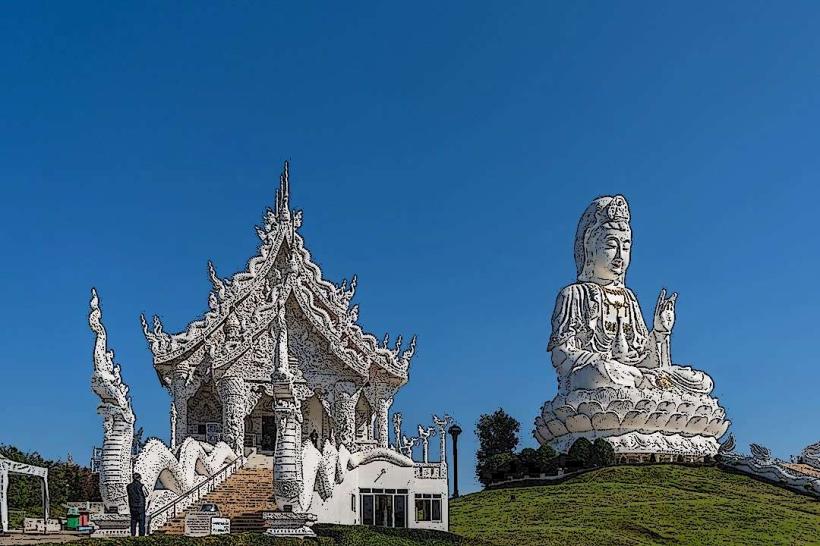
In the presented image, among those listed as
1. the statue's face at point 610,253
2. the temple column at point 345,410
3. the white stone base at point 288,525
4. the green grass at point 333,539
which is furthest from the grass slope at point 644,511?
the statue's face at point 610,253

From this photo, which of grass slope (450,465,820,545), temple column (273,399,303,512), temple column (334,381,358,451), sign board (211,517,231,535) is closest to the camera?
temple column (273,399,303,512)

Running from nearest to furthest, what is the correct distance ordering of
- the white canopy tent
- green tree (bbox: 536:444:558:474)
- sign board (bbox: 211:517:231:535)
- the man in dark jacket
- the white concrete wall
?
the man in dark jacket
sign board (bbox: 211:517:231:535)
the white canopy tent
the white concrete wall
green tree (bbox: 536:444:558:474)

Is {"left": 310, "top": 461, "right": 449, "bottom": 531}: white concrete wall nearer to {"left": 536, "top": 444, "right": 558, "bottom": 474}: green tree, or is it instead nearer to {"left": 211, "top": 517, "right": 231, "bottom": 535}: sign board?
{"left": 211, "top": 517, "right": 231, "bottom": 535}: sign board

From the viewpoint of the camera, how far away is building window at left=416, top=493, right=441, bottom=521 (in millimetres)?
29859

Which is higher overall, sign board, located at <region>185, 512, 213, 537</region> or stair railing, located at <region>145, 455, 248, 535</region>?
stair railing, located at <region>145, 455, 248, 535</region>

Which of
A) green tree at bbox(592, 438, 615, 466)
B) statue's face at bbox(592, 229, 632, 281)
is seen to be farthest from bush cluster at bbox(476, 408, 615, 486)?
statue's face at bbox(592, 229, 632, 281)

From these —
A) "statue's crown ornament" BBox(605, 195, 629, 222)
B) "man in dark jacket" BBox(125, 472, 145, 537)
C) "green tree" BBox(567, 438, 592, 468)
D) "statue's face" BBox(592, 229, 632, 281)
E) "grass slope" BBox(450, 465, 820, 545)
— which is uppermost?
"statue's crown ornament" BBox(605, 195, 629, 222)

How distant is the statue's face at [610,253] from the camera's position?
49156 mm

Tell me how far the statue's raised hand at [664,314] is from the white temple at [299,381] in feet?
50.8

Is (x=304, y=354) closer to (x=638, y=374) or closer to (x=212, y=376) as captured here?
(x=212, y=376)

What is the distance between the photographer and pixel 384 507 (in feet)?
97.2

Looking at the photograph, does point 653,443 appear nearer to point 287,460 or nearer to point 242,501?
point 242,501

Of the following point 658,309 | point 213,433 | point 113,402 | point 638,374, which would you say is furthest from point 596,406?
point 113,402

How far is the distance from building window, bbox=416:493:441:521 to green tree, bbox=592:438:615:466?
12.7 meters
